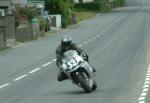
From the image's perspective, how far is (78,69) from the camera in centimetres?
1672

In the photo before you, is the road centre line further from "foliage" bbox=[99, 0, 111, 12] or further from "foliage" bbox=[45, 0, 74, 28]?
"foliage" bbox=[99, 0, 111, 12]

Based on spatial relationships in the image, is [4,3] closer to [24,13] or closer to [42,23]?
[24,13]

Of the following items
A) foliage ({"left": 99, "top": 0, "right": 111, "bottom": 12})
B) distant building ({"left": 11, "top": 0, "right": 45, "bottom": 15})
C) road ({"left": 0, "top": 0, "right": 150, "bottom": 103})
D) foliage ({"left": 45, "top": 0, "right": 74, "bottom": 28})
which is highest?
road ({"left": 0, "top": 0, "right": 150, "bottom": 103})

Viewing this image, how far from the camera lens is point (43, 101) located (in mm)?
15328

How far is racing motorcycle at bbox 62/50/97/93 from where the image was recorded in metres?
16.6

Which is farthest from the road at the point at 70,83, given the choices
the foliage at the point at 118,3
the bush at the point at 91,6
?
the foliage at the point at 118,3

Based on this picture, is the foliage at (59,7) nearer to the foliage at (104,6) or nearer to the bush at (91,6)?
the bush at (91,6)

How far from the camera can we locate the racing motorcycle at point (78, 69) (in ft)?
54.6

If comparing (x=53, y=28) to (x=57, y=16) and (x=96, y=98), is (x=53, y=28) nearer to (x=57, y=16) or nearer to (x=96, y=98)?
(x=57, y=16)

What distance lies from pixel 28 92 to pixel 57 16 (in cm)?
4413

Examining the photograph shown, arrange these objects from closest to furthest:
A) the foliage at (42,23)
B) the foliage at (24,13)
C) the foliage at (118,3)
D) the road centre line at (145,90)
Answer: the road centre line at (145,90)
the foliage at (42,23)
the foliage at (24,13)
the foliage at (118,3)

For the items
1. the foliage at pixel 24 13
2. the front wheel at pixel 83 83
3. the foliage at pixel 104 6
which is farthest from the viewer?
the foliage at pixel 104 6

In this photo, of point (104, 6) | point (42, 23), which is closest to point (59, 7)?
point (42, 23)

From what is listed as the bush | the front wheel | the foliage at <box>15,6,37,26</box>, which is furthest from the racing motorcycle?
the bush
